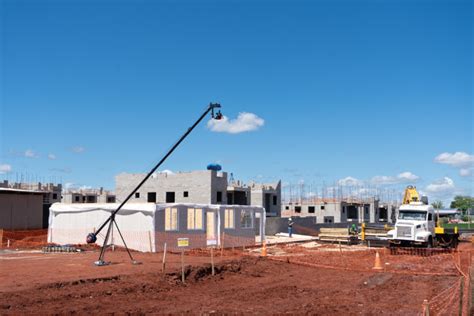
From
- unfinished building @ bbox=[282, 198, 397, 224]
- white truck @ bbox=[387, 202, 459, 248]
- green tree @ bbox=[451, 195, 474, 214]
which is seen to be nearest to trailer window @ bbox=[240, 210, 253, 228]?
white truck @ bbox=[387, 202, 459, 248]

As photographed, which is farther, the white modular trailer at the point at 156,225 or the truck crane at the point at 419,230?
the truck crane at the point at 419,230

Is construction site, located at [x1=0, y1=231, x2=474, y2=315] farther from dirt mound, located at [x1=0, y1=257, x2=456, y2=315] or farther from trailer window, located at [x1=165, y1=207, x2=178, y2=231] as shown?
trailer window, located at [x1=165, y1=207, x2=178, y2=231]

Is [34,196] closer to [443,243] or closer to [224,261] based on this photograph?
[224,261]

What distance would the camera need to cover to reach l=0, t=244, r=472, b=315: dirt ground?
14070mm

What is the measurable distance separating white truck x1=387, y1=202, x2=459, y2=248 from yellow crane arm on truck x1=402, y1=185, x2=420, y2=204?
111 inches

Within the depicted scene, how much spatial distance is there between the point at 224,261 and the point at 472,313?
13734mm

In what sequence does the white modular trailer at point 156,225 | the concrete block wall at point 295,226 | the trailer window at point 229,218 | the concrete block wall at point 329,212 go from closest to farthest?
the white modular trailer at point 156,225 → the trailer window at point 229,218 → the concrete block wall at point 295,226 → the concrete block wall at point 329,212

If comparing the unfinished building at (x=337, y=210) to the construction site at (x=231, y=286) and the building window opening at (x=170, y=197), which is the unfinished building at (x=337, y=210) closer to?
the building window opening at (x=170, y=197)

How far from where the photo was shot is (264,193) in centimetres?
6106

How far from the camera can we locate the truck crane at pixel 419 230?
32.1 m

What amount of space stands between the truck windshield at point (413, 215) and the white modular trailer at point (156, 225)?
34.4 feet

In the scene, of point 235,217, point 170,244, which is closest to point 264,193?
point 235,217

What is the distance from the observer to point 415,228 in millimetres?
32156

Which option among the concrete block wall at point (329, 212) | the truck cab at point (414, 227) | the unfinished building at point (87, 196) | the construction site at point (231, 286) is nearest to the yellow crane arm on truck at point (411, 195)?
the truck cab at point (414, 227)
